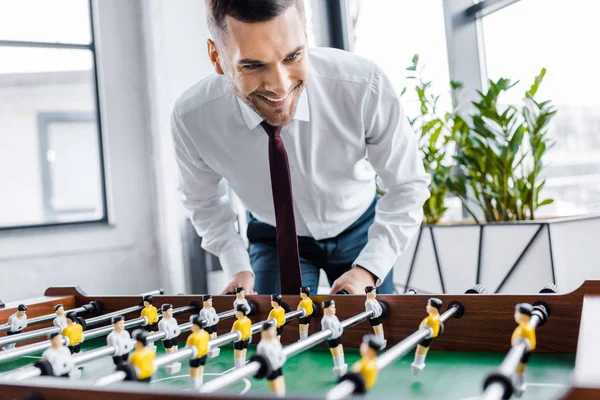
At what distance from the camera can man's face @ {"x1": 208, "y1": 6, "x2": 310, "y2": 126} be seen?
4.78ft

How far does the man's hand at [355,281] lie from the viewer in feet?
5.41

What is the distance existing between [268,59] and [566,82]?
1.92 meters

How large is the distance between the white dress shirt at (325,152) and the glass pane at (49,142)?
2.04 meters

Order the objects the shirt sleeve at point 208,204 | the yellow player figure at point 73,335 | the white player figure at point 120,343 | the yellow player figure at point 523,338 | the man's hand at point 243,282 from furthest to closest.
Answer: the shirt sleeve at point 208,204 → the man's hand at point 243,282 → the yellow player figure at point 73,335 → the white player figure at point 120,343 → the yellow player figure at point 523,338

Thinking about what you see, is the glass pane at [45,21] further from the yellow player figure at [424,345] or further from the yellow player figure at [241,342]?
the yellow player figure at [424,345]

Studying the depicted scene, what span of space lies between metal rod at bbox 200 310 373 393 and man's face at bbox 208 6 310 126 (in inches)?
22.3

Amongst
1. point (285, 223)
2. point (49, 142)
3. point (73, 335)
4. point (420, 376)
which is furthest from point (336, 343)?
point (49, 142)

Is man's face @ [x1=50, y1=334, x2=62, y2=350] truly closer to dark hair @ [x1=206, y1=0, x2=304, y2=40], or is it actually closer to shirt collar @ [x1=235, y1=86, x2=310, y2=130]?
dark hair @ [x1=206, y1=0, x2=304, y2=40]

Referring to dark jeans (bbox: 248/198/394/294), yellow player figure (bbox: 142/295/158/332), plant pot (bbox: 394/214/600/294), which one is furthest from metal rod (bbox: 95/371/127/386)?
plant pot (bbox: 394/214/600/294)

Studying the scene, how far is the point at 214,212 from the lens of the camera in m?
2.21

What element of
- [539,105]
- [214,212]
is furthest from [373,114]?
[539,105]

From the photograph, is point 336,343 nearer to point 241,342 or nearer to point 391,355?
point 241,342

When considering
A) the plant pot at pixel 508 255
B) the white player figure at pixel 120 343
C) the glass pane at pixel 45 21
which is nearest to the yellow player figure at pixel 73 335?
the white player figure at pixel 120 343

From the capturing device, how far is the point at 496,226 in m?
2.56
